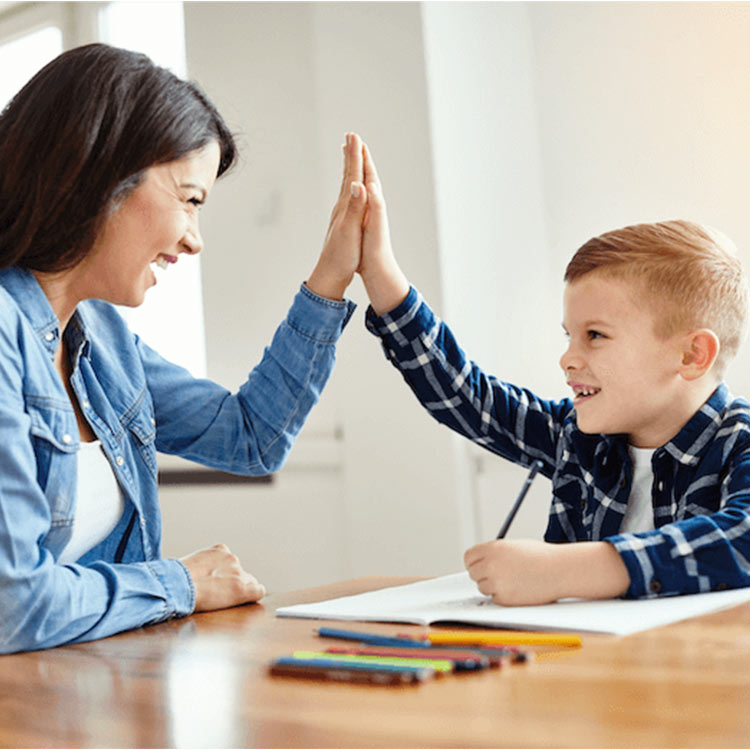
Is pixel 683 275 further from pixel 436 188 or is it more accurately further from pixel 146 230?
pixel 436 188

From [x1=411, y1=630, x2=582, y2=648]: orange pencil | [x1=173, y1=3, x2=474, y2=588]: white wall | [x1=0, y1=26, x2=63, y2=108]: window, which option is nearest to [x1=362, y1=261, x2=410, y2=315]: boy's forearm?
[x1=411, y1=630, x2=582, y2=648]: orange pencil

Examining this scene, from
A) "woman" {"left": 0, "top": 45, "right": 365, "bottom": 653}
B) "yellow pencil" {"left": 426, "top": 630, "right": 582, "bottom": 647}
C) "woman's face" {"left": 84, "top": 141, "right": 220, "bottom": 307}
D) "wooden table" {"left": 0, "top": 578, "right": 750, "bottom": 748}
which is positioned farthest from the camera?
"woman's face" {"left": 84, "top": 141, "right": 220, "bottom": 307}

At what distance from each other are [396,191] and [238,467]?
1369 millimetres

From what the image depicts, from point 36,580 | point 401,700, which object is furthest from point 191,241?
point 401,700

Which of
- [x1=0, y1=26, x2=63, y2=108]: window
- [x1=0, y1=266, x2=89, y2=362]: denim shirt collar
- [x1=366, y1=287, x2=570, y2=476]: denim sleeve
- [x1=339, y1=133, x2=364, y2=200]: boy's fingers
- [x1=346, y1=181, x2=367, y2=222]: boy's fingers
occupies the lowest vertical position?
[x1=366, y1=287, x2=570, y2=476]: denim sleeve

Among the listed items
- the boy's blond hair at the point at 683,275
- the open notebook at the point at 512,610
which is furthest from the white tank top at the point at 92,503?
the boy's blond hair at the point at 683,275

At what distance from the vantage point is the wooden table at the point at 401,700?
1.64 feet

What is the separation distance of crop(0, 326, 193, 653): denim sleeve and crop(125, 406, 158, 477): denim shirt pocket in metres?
0.18

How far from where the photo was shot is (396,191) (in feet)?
8.04

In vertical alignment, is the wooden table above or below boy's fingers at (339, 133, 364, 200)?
below

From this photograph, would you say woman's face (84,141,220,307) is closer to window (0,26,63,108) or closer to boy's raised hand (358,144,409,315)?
boy's raised hand (358,144,409,315)

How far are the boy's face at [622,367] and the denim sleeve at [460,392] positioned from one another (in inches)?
5.4

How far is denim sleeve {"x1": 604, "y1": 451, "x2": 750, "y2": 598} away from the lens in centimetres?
85

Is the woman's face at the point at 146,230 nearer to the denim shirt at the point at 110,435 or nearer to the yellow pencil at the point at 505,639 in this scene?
the denim shirt at the point at 110,435
